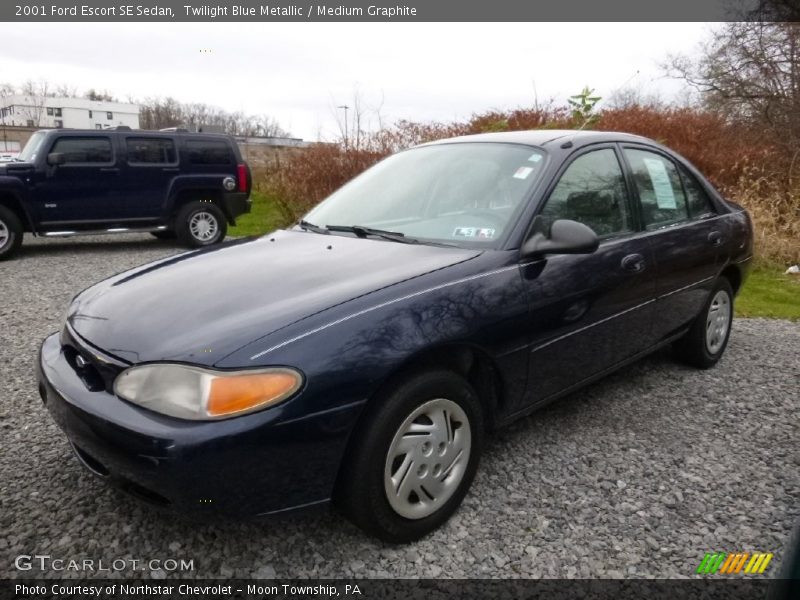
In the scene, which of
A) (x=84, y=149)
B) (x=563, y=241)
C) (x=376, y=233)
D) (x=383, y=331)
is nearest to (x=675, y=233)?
(x=563, y=241)

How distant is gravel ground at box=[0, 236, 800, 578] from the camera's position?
2170 mm

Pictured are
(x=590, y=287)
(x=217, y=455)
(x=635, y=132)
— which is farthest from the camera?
(x=635, y=132)

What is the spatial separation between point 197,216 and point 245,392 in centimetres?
Answer: 856

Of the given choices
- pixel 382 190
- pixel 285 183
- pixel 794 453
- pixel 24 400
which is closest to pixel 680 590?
pixel 794 453

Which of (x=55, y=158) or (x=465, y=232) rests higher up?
(x=55, y=158)

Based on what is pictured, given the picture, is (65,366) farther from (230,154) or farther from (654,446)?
(230,154)

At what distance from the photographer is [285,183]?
1106cm

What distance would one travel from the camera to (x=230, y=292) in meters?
2.27

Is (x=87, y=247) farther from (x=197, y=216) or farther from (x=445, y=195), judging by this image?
(x=445, y=195)

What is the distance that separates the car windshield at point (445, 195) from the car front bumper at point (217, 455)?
1148 millimetres

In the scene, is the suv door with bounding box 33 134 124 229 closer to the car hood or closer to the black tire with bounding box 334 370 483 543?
the car hood

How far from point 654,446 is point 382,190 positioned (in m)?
2.02

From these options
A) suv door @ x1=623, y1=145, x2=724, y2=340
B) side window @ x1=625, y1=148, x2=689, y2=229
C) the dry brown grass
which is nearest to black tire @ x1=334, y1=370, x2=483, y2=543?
suv door @ x1=623, y1=145, x2=724, y2=340

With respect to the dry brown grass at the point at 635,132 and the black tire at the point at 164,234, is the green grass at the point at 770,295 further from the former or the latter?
the black tire at the point at 164,234
